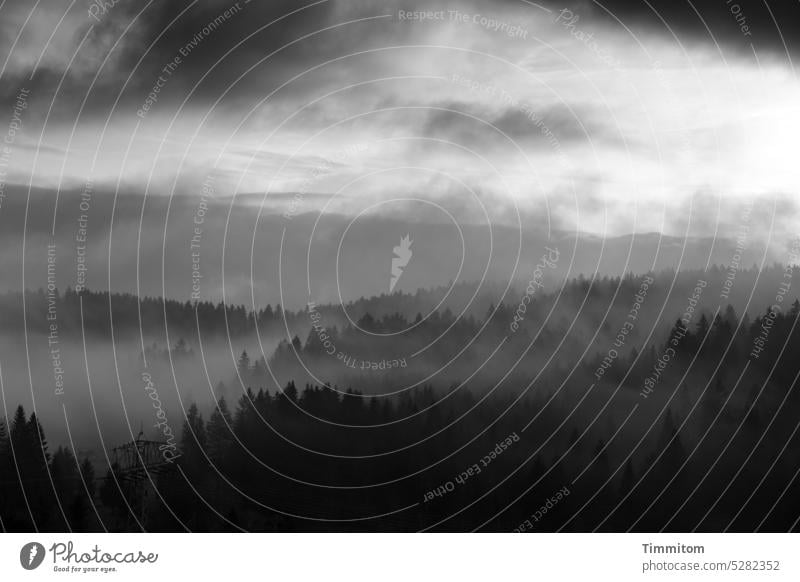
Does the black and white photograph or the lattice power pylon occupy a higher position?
the black and white photograph

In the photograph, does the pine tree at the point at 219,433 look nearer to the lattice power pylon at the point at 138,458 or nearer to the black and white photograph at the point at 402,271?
the black and white photograph at the point at 402,271

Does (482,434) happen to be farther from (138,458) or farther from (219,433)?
(138,458)

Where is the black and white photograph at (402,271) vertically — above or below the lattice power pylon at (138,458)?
above

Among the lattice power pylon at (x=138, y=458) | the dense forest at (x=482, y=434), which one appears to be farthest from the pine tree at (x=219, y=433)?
the lattice power pylon at (x=138, y=458)

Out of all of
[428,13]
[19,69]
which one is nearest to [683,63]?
[428,13]

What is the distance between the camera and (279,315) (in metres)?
12.6

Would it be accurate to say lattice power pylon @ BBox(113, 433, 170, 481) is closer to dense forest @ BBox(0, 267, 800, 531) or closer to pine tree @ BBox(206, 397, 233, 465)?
dense forest @ BBox(0, 267, 800, 531)

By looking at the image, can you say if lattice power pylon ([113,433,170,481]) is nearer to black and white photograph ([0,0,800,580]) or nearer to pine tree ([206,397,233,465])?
black and white photograph ([0,0,800,580])

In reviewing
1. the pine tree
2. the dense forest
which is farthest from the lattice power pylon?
the pine tree

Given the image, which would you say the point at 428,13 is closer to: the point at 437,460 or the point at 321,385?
the point at 321,385

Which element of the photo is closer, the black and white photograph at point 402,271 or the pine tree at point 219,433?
the black and white photograph at point 402,271

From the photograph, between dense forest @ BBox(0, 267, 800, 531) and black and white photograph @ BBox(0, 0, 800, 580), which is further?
dense forest @ BBox(0, 267, 800, 531)

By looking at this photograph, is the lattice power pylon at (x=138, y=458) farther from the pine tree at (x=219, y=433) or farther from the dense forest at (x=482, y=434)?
the pine tree at (x=219, y=433)

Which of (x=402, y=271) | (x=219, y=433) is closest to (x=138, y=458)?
(x=219, y=433)
